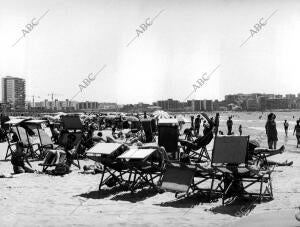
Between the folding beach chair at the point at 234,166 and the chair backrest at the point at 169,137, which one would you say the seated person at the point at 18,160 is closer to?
the chair backrest at the point at 169,137

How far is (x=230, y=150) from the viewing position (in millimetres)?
7098

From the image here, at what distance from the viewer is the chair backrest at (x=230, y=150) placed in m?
7.00

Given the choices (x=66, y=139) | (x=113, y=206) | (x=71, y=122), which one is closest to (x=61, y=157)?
(x=66, y=139)

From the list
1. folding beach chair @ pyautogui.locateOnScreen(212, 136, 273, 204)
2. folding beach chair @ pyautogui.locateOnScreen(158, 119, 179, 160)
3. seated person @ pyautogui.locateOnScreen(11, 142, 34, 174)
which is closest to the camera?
folding beach chair @ pyautogui.locateOnScreen(212, 136, 273, 204)

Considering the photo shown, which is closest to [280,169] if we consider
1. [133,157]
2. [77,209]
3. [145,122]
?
[133,157]

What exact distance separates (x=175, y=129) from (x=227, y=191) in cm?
525

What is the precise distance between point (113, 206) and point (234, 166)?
2.08 metres

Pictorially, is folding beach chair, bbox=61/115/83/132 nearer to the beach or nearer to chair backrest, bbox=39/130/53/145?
chair backrest, bbox=39/130/53/145

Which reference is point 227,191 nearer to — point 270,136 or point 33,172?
point 33,172

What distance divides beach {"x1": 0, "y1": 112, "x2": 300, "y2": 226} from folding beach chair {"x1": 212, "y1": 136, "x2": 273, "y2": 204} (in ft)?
0.90

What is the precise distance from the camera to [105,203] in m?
6.98

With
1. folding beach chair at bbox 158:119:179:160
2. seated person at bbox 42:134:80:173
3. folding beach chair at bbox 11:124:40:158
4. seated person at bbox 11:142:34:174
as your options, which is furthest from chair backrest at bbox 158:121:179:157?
folding beach chair at bbox 11:124:40:158

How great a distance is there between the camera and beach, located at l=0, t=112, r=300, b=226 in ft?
19.1

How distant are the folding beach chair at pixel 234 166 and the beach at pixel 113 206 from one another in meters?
0.27
